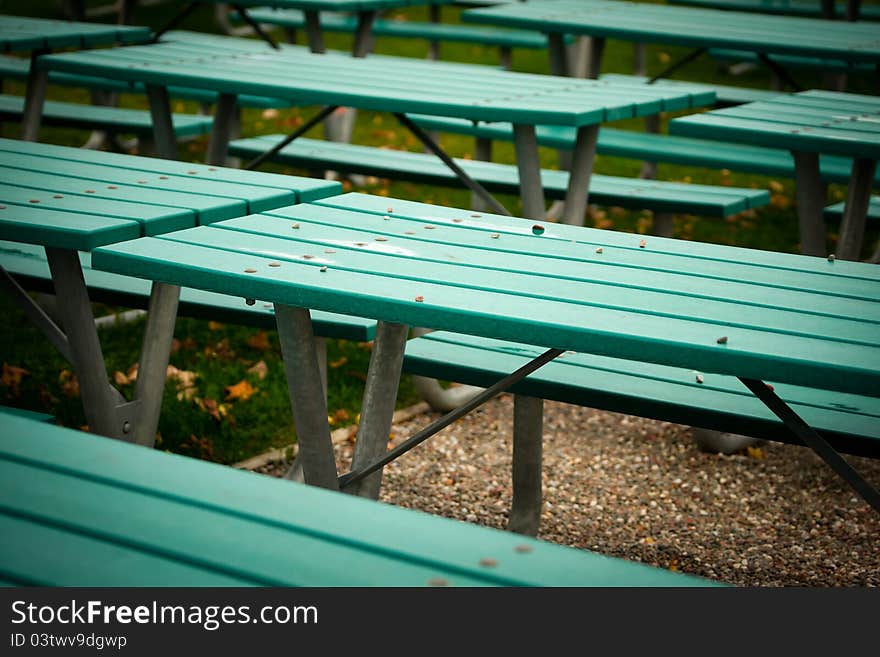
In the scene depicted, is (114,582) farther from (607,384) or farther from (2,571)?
(607,384)

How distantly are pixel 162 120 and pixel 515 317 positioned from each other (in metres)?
2.75

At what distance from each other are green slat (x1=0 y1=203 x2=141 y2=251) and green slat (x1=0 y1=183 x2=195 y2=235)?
0.02 meters

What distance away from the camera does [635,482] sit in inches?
128

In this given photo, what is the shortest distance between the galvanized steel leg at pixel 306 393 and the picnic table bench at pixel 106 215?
375mm

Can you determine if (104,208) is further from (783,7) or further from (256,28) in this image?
(783,7)

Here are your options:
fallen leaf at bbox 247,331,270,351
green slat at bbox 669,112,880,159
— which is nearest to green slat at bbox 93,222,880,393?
green slat at bbox 669,112,880,159

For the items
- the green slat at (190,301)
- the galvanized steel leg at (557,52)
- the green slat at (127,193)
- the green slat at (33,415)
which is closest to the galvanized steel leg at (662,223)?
the galvanized steel leg at (557,52)

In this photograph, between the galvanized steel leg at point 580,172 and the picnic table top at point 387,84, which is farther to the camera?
the galvanized steel leg at point 580,172

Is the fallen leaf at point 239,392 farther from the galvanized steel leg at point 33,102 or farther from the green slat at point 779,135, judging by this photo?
the galvanized steel leg at point 33,102

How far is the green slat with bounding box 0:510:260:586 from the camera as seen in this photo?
3.87 ft

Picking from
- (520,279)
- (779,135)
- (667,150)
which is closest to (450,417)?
(520,279)

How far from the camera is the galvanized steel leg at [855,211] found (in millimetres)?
3312

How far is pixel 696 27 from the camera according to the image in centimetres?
501

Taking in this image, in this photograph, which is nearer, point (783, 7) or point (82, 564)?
point (82, 564)
